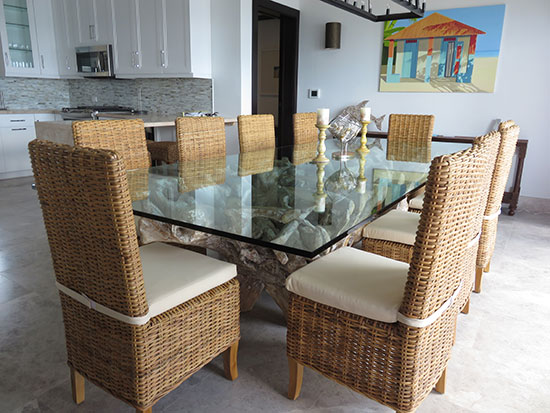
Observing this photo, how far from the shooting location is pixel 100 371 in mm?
1276

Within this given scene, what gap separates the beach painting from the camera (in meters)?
4.16

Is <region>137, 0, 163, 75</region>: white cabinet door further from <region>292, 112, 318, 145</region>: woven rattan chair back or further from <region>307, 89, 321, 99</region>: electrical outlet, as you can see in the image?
<region>292, 112, 318, 145</region>: woven rattan chair back

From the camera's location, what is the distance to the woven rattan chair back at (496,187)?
6.48 ft

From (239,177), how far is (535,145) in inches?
140

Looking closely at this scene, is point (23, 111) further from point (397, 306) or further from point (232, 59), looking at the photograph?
point (397, 306)

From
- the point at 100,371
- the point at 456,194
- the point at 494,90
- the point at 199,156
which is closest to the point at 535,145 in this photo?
the point at 494,90

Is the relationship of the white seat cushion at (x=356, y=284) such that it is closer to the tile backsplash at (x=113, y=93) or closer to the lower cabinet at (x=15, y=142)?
the tile backsplash at (x=113, y=93)

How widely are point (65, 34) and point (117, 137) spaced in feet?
14.4

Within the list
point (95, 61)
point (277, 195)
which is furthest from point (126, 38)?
point (277, 195)

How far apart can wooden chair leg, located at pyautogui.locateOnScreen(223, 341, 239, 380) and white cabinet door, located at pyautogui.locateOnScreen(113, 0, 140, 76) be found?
4.30 metres

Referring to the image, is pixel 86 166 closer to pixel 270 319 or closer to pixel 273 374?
pixel 273 374

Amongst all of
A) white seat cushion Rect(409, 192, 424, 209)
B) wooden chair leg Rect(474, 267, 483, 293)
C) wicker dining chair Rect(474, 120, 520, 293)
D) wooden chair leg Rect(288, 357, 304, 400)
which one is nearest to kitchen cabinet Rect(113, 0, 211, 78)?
white seat cushion Rect(409, 192, 424, 209)

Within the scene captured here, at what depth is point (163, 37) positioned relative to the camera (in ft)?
15.2

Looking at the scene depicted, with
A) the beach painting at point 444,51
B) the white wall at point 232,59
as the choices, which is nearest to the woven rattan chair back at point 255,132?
the white wall at point 232,59
